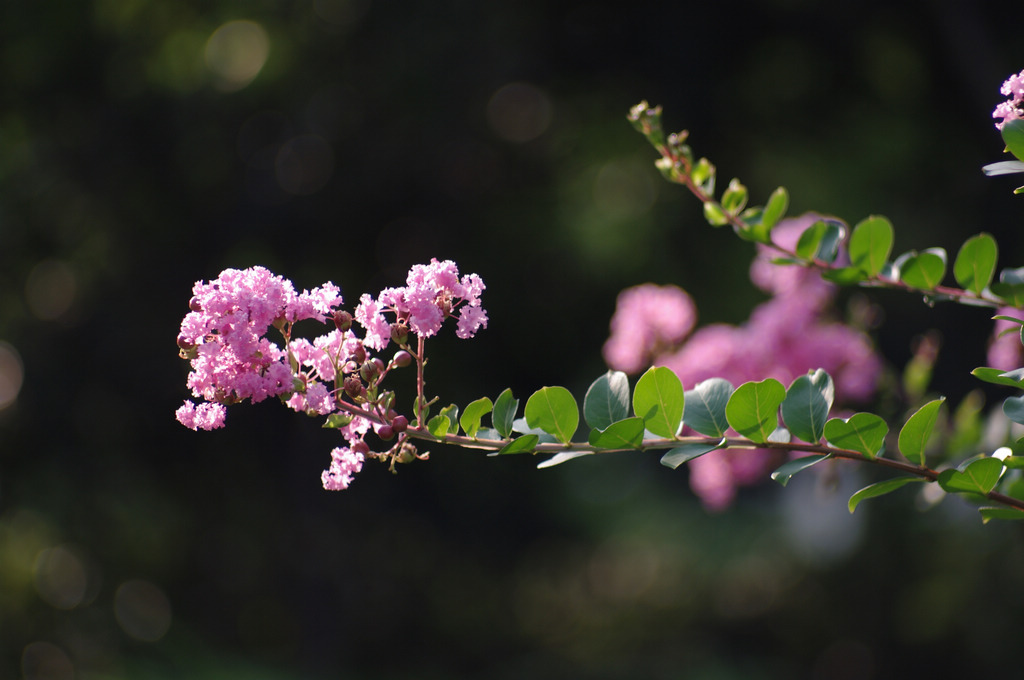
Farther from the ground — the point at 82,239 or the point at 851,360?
the point at 82,239

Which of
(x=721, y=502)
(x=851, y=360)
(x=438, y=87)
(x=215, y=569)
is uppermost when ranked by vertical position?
(x=438, y=87)

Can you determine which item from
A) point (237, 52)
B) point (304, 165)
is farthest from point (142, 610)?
point (237, 52)

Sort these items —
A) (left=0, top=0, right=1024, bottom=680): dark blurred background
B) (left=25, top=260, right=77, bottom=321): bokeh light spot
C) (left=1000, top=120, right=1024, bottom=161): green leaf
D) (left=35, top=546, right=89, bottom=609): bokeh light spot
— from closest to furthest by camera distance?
(left=1000, top=120, right=1024, bottom=161): green leaf → (left=0, top=0, right=1024, bottom=680): dark blurred background → (left=25, top=260, right=77, bottom=321): bokeh light spot → (left=35, top=546, right=89, bottom=609): bokeh light spot

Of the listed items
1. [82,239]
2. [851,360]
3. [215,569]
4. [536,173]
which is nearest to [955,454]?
[851,360]

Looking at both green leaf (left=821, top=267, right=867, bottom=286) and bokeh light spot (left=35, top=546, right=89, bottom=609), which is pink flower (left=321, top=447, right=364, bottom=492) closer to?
green leaf (left=821, top=267, right=867, bottom=286)

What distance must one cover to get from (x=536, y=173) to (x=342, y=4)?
1.35 meters

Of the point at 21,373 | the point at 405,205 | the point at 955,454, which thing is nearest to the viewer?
the point at 955,454

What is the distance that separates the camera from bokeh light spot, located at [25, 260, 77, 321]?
417cm

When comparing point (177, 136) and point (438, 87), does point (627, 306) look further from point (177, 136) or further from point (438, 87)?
point (177, 136)

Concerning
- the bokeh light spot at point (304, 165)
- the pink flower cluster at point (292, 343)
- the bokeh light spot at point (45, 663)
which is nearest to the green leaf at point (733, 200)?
the pink flower cluster at point (292, 343)

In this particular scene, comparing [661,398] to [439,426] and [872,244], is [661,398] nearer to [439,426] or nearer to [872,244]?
[439,426]

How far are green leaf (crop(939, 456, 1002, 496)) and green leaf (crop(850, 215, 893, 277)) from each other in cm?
26

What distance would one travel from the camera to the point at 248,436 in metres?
4.38

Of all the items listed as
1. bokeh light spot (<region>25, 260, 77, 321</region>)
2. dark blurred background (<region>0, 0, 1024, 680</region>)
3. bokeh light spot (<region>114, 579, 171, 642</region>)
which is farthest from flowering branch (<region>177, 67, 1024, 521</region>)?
bokeh light spot (<region>114, 579, 171, 642</region>)
